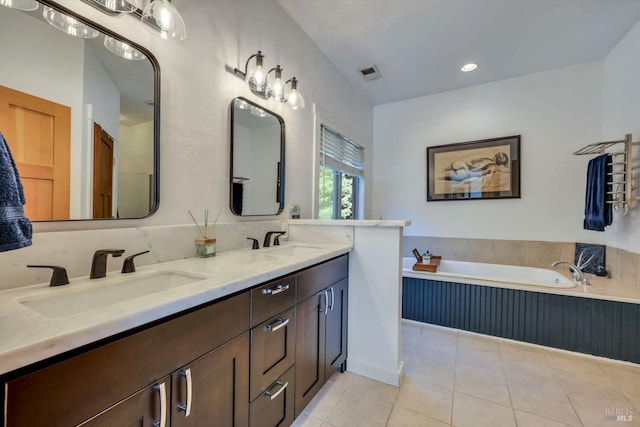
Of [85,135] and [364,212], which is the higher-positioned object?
[85,135]

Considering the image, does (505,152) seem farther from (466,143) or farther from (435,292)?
(435,292)

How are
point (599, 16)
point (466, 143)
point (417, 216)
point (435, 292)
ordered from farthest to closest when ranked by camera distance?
point (417, 216)
point (466, 143)
point (435, 292)
point (599, 16)

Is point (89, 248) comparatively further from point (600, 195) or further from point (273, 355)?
point (600, 195)

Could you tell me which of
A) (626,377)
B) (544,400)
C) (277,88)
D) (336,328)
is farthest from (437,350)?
(277,88)

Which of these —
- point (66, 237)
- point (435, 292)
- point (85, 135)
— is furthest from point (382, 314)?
point (85, 135)

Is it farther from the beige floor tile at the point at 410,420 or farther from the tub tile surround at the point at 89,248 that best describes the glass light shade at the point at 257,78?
the beige floor tile at the point at 410,420

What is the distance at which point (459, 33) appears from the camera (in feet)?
7.42

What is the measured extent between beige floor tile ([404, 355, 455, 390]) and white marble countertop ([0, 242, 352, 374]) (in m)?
1.26

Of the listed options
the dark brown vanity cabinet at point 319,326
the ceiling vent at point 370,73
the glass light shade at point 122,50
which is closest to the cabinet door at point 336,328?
the dark brown vanity cabinet at point 319,326

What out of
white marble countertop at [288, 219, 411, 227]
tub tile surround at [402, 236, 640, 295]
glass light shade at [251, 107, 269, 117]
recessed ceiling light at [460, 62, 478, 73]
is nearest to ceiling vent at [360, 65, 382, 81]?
recessed ceiling light at [460, 62, 478, 73]

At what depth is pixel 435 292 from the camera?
2582mm

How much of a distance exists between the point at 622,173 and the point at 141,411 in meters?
3.55

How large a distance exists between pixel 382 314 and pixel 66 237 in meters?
1.66

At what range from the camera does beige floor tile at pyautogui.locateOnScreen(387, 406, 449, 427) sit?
138cm
